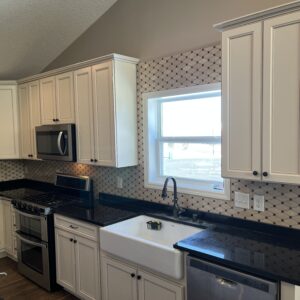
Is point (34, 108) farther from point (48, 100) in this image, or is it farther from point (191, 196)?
point (191, 196)

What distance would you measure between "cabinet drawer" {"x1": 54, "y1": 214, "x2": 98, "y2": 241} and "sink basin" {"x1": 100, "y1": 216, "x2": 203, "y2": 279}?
23cm

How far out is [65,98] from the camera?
3400 mm

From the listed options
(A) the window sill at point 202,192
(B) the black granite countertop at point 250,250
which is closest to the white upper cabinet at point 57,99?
(A) the window sill at point 202,192

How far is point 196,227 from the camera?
2.46m

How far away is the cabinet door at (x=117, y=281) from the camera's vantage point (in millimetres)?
2350

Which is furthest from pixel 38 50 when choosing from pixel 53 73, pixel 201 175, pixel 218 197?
pixel 218 197

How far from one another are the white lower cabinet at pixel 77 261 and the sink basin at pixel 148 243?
31 cm

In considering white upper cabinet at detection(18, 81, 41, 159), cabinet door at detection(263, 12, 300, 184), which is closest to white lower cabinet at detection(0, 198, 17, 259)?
white upper cabinet at detection(18, 81, 41, 159)

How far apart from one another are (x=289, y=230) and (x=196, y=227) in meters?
0.68

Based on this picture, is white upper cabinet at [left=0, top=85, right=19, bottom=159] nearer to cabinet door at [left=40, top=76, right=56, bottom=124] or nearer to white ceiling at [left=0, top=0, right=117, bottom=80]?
white ceiling at [left=0, top=0, right=117, bottom=80]

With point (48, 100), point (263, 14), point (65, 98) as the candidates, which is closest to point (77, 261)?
point (65, 98)

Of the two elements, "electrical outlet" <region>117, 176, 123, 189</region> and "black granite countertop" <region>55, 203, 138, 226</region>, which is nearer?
"black granite countertop" <region>55, 203, 138, 226</region>

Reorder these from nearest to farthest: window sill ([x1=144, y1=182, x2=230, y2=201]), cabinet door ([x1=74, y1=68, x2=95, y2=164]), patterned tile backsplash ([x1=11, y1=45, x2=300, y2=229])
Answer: patterned tile backsplash ([x1=11, y1=45, x2=300, y2=229])
window sill ([x1=144, y1=182, x2=230, y2=201])
cabinet door ([x1=74, y1=68, x2=95, y2=164])

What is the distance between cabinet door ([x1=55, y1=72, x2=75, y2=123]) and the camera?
10.9ft
